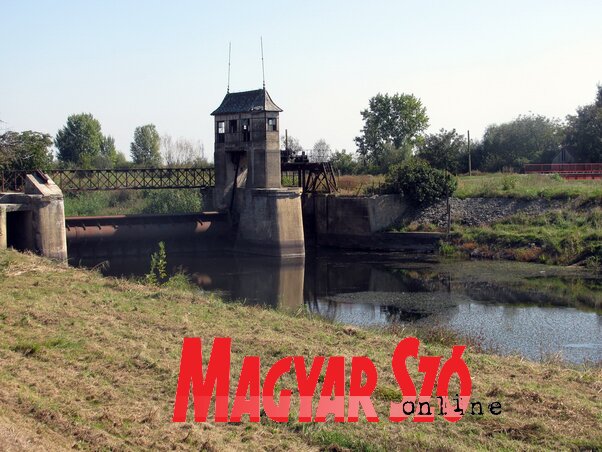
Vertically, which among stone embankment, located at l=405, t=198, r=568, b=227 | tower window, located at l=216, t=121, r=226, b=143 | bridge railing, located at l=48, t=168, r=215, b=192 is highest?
tower window, located at l=216, t=121, r=226, b=143

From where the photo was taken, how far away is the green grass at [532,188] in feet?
141

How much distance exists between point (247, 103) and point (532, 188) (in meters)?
16.5

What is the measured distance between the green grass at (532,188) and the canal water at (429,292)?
24.0 ft

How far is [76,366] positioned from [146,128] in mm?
85011

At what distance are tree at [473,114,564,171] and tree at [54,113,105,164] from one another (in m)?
40.5

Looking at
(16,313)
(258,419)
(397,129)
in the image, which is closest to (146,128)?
(397,129)

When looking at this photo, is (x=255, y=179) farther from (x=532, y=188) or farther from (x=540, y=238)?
(x=532, y=188)

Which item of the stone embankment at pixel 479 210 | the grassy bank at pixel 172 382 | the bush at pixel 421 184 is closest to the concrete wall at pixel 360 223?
the bush at pixel 421 184

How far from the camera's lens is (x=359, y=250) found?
44.9 m

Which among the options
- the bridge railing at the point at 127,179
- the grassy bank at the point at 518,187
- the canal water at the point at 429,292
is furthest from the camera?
→ the bridge railing at the point at 127,179

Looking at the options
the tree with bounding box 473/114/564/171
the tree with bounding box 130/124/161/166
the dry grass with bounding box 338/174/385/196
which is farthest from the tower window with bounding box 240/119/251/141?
the tree with bounding box 130/124/161/166

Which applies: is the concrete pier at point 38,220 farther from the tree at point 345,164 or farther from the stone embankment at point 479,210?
→ the tree at point 345,164

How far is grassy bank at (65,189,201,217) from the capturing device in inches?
1956

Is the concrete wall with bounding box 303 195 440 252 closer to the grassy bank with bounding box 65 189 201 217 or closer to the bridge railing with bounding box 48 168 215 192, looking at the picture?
the bridge railing with bounding box 48 168 215 192
